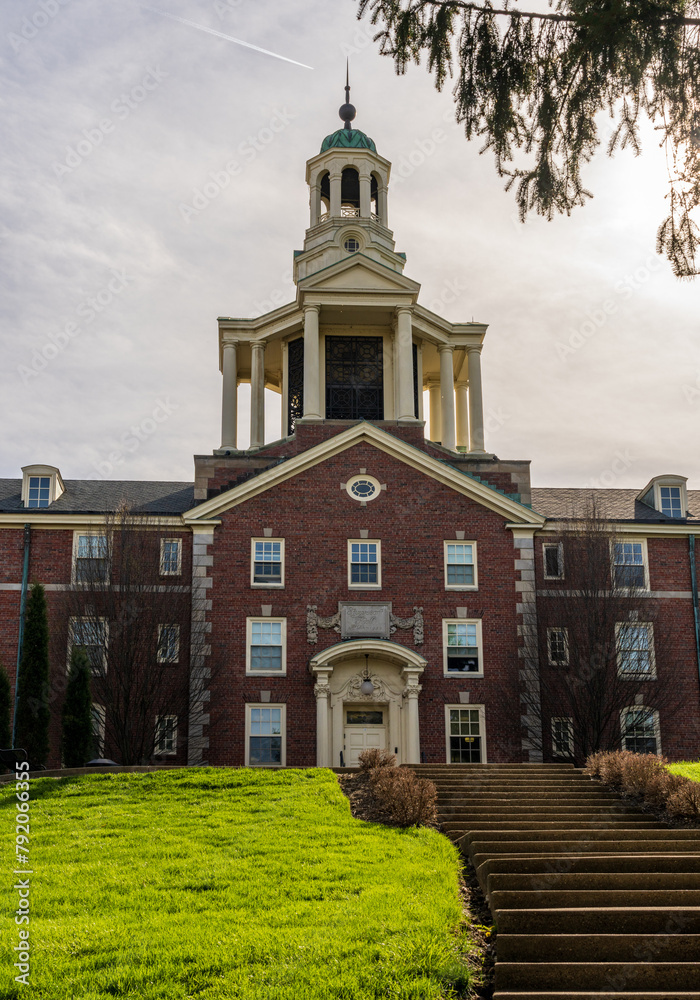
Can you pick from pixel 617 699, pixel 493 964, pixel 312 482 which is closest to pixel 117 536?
pixel 312 482

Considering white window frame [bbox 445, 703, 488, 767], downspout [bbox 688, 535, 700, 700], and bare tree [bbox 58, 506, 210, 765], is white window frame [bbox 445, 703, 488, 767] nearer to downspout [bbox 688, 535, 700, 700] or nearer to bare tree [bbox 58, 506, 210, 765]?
bare tree [bbox 58, 506, 210, 765]

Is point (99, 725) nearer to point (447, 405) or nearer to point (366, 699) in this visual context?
point (366, 699)

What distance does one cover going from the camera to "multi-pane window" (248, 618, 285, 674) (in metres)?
29.2

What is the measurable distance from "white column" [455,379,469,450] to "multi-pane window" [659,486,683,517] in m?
8.39

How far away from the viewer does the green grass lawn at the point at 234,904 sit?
362 inches

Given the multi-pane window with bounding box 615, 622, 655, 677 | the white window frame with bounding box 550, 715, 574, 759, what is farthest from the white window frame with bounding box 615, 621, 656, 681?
the white window frame with bounding box 550, 715, 574, 759

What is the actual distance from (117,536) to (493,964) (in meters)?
20.7

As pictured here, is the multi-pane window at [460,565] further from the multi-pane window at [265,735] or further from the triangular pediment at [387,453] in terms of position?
the multi-pane window at [265,735]

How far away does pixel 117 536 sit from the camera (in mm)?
28953

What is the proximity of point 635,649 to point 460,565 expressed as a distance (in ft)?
18.4

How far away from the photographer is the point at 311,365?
34469 millimetres

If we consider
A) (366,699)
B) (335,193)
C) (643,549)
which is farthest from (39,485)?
(643,549)

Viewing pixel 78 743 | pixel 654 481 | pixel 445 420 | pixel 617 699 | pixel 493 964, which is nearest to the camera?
pixel 493 964

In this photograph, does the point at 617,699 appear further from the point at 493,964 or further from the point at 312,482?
the point at 493,964
